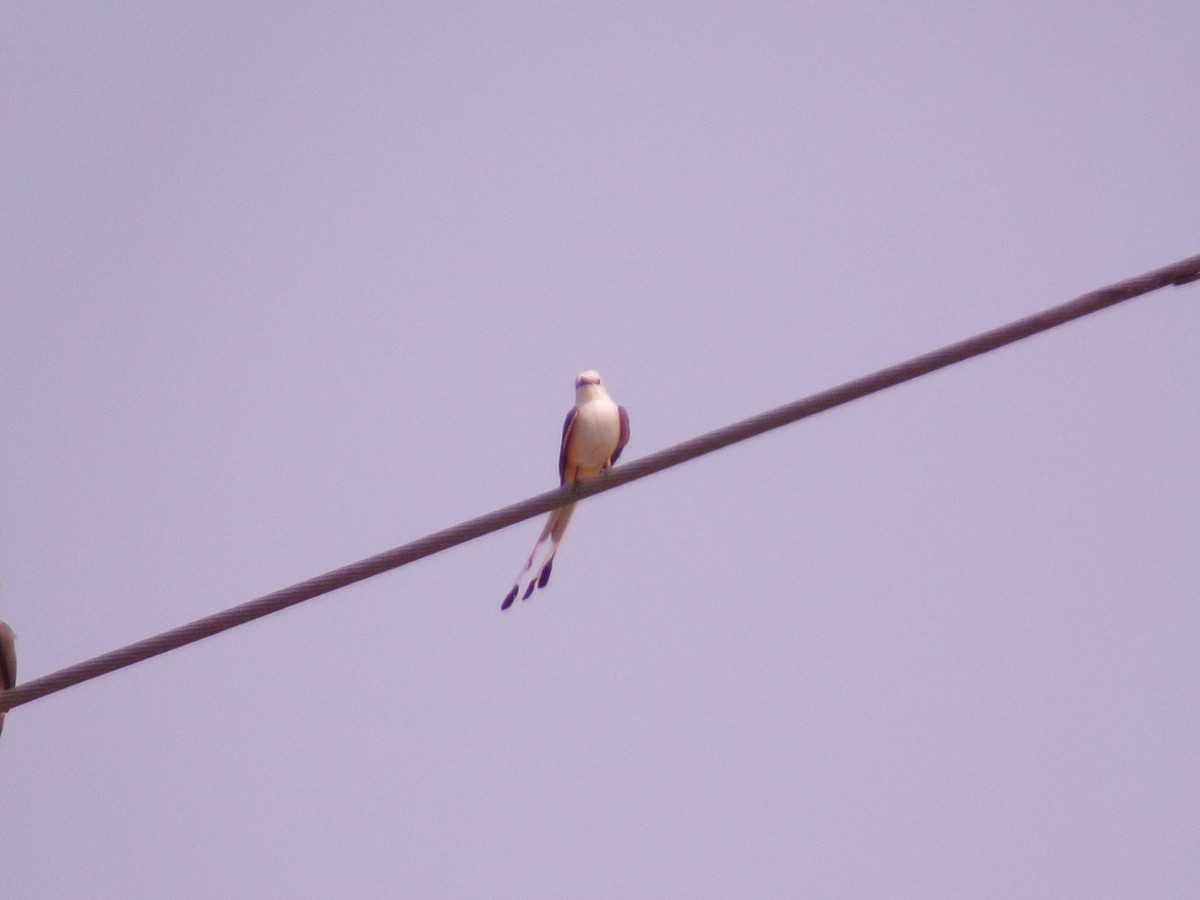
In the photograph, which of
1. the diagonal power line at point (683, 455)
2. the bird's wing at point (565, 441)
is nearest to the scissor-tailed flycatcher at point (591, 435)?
the bird's wing at point (565, 441)

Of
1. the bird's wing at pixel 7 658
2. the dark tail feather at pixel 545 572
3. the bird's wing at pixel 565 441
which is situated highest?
the bird's wing at pixel 565 441

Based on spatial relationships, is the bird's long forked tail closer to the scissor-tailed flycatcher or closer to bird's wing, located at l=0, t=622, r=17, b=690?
the scissor-tailed flycatcher

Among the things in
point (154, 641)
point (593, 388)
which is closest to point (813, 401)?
point (154, 641)

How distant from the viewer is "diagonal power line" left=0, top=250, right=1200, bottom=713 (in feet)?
9.75

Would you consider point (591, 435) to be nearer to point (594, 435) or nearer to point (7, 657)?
point (594, 435)

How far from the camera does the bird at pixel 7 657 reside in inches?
222

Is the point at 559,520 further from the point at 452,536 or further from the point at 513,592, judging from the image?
the point at 452,536

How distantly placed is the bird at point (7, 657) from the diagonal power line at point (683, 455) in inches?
109

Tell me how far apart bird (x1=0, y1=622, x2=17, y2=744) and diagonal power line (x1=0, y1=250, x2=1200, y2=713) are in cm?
277

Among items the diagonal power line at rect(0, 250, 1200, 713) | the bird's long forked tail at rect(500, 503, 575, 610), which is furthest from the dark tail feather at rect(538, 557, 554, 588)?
the diagonal power line at rect(0, 250, 1200, 713)

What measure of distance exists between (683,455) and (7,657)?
3.88 meters

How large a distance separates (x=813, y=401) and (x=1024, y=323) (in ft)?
1.77

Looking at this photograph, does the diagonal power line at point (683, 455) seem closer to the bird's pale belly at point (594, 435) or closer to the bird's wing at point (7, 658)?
the bird's pale belly at point (594, 435)

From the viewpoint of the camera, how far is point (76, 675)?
9.81 ft
